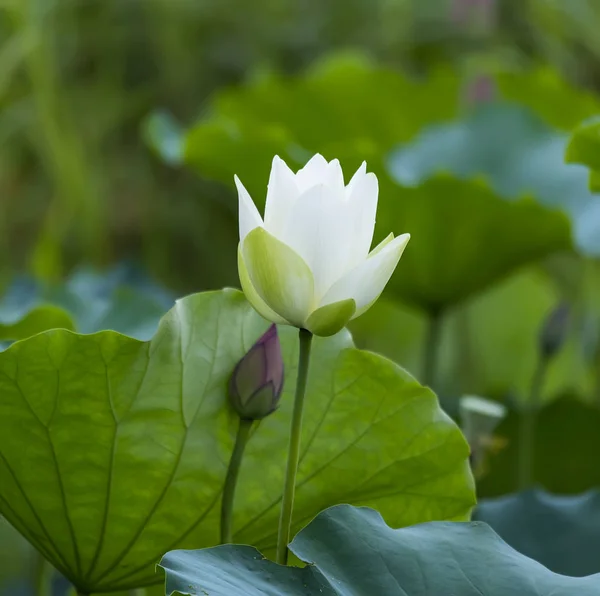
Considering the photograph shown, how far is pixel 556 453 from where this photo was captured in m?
1.18

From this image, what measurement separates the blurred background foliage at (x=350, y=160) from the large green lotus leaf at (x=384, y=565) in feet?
1.12

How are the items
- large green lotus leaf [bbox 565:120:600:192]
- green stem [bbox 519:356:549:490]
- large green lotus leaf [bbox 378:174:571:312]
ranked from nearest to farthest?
large green lotus leaf [bbox 565:120:600:192] → green stem [bbox 519:356:549:490] → large green lotus leaf [bbox 378:174:571:312]

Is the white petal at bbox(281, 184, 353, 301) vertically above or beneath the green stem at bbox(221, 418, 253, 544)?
above

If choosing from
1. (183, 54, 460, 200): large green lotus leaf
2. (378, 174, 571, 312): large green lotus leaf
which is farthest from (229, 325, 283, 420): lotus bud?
(183, 54, 460, 200): large green lotus leaf

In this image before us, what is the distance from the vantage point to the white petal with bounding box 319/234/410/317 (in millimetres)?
495

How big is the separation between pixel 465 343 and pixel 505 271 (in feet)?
1.57

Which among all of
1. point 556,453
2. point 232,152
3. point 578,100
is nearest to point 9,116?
point 232,152

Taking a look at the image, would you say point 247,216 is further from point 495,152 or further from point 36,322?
point 495,152

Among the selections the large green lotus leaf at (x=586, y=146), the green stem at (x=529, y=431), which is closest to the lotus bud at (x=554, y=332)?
the green stem at (x=529, y=431)

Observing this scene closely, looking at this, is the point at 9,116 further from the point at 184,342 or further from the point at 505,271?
the point at 184,342

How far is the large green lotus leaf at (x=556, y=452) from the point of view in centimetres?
116

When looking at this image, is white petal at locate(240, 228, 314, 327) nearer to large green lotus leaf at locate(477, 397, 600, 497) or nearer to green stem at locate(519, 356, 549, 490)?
green stem at locate(519, 356, 549, 490)

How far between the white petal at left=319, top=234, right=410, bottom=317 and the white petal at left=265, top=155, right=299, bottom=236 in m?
0.05

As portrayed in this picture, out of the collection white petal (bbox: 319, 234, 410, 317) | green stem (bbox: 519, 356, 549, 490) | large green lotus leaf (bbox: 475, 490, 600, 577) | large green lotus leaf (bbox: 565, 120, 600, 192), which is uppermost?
large green lotus leaf (bbox: 565, 120, 600, 192)
